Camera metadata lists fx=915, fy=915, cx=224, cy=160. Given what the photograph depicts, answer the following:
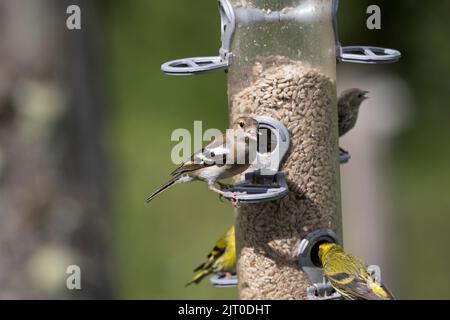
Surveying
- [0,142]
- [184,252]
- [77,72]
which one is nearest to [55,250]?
[0,142]

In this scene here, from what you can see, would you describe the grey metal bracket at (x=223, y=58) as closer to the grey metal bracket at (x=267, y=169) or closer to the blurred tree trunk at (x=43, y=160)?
the grey metal bracket at (x=267, y=169)

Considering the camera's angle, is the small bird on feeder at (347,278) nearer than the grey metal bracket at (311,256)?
Yes

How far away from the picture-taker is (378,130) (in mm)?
14039

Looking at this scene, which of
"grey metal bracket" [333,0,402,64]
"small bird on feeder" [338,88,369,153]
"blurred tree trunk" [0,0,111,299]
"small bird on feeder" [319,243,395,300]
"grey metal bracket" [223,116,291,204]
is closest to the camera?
"small bird on feeder" [319,243,395,300]

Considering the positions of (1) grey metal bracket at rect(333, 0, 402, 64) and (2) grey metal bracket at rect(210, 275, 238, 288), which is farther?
(2) grey metal bracket at rect(210, 275, 238, 288)

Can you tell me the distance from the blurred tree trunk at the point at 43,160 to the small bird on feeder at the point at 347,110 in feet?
6.82

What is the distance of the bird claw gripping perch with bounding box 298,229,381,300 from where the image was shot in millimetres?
6570

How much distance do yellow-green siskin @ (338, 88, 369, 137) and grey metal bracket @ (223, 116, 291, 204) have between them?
3.46ft

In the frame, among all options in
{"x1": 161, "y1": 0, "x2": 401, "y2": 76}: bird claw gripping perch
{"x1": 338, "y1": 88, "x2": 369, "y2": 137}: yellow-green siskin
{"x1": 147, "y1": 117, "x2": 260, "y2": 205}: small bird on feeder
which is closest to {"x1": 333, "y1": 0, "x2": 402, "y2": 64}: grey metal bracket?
{"x1": 161, "y1": 0, "x2": 401, "y2": 76}: bird claw gripping perch

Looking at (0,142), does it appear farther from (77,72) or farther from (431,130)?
(431,130)

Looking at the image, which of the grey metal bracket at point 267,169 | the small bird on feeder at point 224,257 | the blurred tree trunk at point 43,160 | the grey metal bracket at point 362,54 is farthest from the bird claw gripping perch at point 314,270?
the blurred tree trunk at point 43,160

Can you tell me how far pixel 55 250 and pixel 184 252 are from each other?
686cm

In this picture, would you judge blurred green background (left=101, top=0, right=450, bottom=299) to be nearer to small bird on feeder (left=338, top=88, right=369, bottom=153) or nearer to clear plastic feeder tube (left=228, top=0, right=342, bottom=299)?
small bird on feeder (left=338, top=88, right=369, bottom=153)

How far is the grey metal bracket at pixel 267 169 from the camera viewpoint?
6461 millimetres
